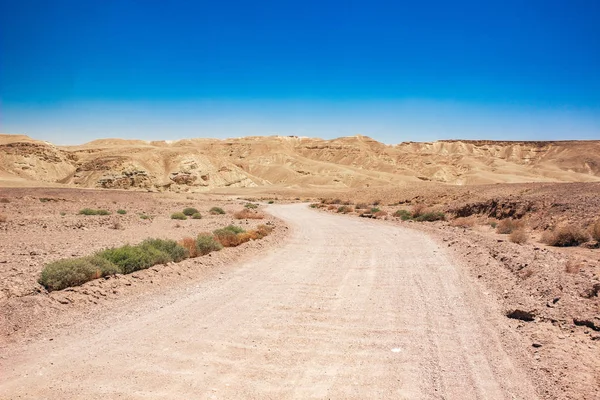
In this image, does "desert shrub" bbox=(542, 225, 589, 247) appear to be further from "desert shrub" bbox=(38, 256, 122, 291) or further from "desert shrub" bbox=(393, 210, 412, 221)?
"desert shrub" bbox=(38, 256, 122, 291)

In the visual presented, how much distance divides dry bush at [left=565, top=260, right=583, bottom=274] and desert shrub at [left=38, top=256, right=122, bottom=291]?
441 inches

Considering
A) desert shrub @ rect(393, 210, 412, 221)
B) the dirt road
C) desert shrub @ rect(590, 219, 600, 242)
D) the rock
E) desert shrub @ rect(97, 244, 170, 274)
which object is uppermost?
desert shrub @ rect(590, 219, 600, 242)

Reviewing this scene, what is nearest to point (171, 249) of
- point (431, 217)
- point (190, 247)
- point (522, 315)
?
point (190, 247)

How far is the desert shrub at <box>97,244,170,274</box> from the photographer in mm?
10841

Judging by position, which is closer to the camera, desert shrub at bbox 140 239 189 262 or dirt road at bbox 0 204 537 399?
dirt road at bbox 0 204 537 399

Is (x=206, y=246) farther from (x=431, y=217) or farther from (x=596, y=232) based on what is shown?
(x=431, y=217)

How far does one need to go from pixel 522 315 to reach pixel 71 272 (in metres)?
9.33

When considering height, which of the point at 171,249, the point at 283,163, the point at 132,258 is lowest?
the point at 171,249

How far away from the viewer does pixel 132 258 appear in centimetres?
1098

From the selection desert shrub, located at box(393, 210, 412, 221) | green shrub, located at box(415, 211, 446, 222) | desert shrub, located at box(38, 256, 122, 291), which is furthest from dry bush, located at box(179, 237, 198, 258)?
desert shrub, located at box(393, 210, 412, 221)

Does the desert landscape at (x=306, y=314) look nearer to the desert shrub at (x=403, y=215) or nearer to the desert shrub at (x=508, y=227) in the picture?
the desert shrub at (x=508, y=227)

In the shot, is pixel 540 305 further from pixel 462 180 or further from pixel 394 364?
pixel 462 180

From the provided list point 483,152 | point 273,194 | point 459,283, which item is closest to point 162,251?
point 459,283

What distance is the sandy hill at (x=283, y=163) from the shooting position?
84.9 meters
